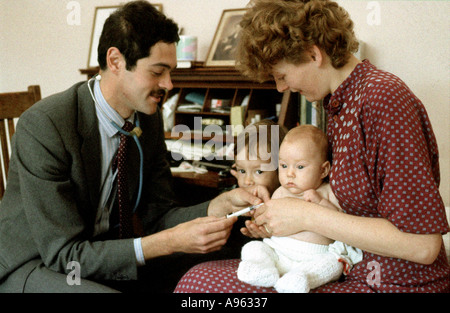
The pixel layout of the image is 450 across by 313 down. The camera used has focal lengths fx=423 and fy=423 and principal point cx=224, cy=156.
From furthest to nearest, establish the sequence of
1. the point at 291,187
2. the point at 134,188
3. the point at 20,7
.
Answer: the point at 20,7 < the point at 134,188 < the point at 291,187

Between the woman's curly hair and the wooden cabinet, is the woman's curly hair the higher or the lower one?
the higher one

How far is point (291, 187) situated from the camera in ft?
4.61

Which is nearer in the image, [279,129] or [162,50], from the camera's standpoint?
[162,50]

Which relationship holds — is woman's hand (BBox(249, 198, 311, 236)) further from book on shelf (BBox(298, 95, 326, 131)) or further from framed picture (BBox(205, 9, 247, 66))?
framed picture (BBox(205, 9, 247, 66))

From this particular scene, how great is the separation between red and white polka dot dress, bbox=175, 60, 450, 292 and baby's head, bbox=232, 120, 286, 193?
1.13 ft

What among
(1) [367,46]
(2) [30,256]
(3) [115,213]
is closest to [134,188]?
(3) [115,213]

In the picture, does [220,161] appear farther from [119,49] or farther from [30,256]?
[30,256]

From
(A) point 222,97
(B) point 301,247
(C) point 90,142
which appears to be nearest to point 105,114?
(C) point 90,142

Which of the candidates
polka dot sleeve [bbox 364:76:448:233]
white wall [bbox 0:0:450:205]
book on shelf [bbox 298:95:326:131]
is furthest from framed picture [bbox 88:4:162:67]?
polka dot sleeve [bbox 364:76:448:233]

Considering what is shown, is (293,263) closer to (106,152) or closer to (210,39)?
(106,152)

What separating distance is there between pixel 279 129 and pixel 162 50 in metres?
0.57

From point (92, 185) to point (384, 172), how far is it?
101 cm

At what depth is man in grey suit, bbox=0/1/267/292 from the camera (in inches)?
53.9

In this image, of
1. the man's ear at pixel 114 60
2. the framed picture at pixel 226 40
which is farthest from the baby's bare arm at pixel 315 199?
the framed picture at pixel 226 40
